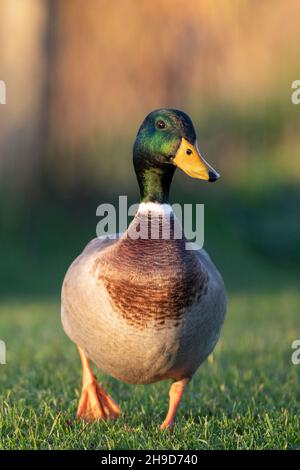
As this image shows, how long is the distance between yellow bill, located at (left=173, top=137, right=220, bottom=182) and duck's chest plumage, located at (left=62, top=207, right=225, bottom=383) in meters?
0.24

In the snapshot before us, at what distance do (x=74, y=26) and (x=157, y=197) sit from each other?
30.8ft

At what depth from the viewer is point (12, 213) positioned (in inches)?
475

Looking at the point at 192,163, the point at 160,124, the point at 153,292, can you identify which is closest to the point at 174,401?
the point at 153,292

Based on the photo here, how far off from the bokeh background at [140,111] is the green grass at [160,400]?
5.33 m

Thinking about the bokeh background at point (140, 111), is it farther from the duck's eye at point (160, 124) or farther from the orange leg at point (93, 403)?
the duck's eye at point (160, 124)

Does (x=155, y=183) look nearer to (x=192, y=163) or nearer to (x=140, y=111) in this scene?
(x=192, y=163)

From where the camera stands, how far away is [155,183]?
3.59 m

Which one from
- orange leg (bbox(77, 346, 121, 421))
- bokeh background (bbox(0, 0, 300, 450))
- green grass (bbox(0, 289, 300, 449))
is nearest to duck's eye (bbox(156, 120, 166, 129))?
orange leg (bbox(77, 346, 121, 421))

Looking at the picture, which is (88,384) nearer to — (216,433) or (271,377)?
(216,433)

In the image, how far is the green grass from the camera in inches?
132

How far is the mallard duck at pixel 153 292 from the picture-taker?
326 cm

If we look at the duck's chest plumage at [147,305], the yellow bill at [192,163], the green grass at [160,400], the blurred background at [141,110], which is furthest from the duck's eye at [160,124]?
the blurred background at [141,110]

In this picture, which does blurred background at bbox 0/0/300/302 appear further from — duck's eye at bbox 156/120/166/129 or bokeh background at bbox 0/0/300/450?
duck's eye at bbox 156/120/166/129

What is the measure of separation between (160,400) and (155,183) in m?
1.23
